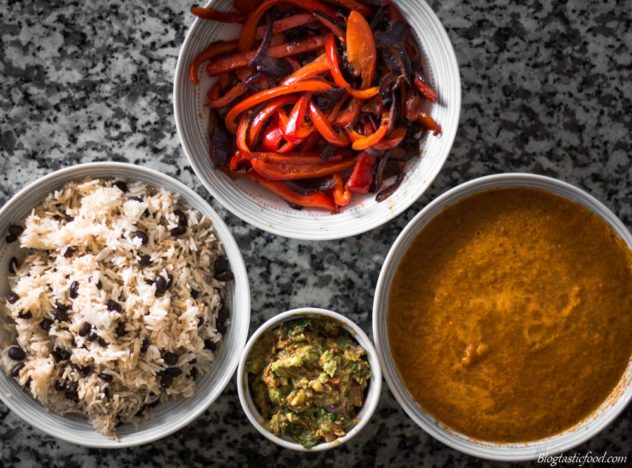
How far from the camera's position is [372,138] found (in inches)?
85.8

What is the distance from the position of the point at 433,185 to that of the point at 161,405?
130 centimetres

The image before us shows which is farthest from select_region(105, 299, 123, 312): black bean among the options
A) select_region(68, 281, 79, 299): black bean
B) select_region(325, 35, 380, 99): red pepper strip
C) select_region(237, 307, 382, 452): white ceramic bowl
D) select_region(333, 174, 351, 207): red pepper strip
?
select_region(325, 35, 380, 99): red pepper strip

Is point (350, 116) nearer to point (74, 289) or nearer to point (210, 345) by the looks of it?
point (210, 345)

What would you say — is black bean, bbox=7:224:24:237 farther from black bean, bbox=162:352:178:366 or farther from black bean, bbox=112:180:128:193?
black bean, bbox=162:352:178:366

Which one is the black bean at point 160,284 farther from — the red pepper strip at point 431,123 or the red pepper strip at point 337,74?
the red pepper strip at point 431,123

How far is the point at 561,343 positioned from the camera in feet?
7.53

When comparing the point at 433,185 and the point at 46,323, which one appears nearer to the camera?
the point at 46,323

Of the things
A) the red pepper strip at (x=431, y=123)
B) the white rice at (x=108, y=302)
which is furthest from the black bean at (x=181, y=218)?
the red pepper strip at (x=431, y=123)

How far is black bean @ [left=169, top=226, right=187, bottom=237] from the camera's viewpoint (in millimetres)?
2254

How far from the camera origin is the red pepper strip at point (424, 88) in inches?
85.4

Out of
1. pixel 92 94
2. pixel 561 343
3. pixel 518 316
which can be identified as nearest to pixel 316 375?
pixel 518 316

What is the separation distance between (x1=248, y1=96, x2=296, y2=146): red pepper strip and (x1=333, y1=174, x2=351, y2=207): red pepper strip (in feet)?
1.02

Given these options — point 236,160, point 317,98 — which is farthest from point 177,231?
point 317,98

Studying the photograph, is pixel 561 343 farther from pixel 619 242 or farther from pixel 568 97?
pixel 568 97
